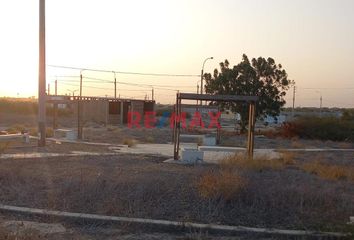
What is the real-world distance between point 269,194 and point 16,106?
293ft

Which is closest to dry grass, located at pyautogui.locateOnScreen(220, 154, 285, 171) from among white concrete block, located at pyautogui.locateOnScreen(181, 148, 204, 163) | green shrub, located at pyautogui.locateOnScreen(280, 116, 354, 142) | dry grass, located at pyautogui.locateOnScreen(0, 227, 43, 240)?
white concrete block, located at pyautogui.locateOnScreen(181, 148, 204, 163)

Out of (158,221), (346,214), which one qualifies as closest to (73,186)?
(158,221)

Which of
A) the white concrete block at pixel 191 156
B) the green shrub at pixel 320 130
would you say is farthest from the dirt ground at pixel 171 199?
the green shrub at pixel 320 130

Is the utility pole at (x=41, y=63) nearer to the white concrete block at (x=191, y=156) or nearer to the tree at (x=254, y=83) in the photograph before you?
the white concrete block at (x=191, y=156)

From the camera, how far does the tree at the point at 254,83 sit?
137ft

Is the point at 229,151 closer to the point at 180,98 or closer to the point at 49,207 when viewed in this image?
the point at 180,98

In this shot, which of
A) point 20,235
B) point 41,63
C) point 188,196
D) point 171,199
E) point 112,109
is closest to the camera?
point 20,235

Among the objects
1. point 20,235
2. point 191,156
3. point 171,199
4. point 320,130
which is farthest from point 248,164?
point 320,130

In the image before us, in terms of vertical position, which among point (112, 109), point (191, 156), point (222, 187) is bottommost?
point (112, 109)

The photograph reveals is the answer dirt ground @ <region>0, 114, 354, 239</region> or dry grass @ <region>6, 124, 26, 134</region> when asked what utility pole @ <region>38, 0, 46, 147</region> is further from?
dirt ground @ <region>0, 114, 354, 239</region>

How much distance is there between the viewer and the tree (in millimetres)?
41656

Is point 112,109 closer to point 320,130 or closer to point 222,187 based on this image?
point 320,130

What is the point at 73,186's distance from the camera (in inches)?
444

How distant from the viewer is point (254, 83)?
42.0m
